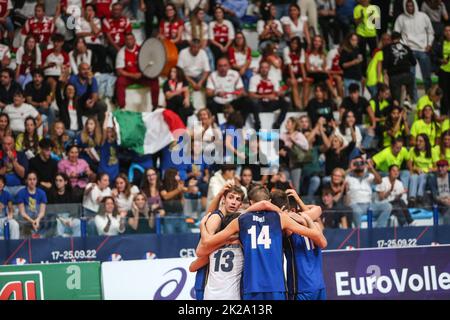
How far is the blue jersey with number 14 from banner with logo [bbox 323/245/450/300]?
325 cm

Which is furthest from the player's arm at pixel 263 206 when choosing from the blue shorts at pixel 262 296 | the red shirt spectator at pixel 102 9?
the red shirt spectator at pixel 102 9

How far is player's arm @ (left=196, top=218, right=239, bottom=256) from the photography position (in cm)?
1104

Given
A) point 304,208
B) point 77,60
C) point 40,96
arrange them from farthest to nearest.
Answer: point 77,60, point 40,96, point 304,208

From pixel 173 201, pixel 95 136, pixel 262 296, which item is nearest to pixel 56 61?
pixel 95 136

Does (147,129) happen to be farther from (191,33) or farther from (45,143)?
(191,33)

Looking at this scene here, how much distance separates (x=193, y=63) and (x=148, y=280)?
7.77 m

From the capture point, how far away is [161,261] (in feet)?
46.9

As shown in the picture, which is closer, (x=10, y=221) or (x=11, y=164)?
(x=10, y=221)

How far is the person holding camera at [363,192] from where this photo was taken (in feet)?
57.0

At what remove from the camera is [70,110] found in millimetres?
19938

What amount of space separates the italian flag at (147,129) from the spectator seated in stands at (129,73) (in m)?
0.86

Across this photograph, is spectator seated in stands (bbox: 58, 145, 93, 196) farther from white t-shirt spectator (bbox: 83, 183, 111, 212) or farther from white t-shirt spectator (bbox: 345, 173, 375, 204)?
white t-shirt spectator (bbox: 345, 173, 375, 204)
